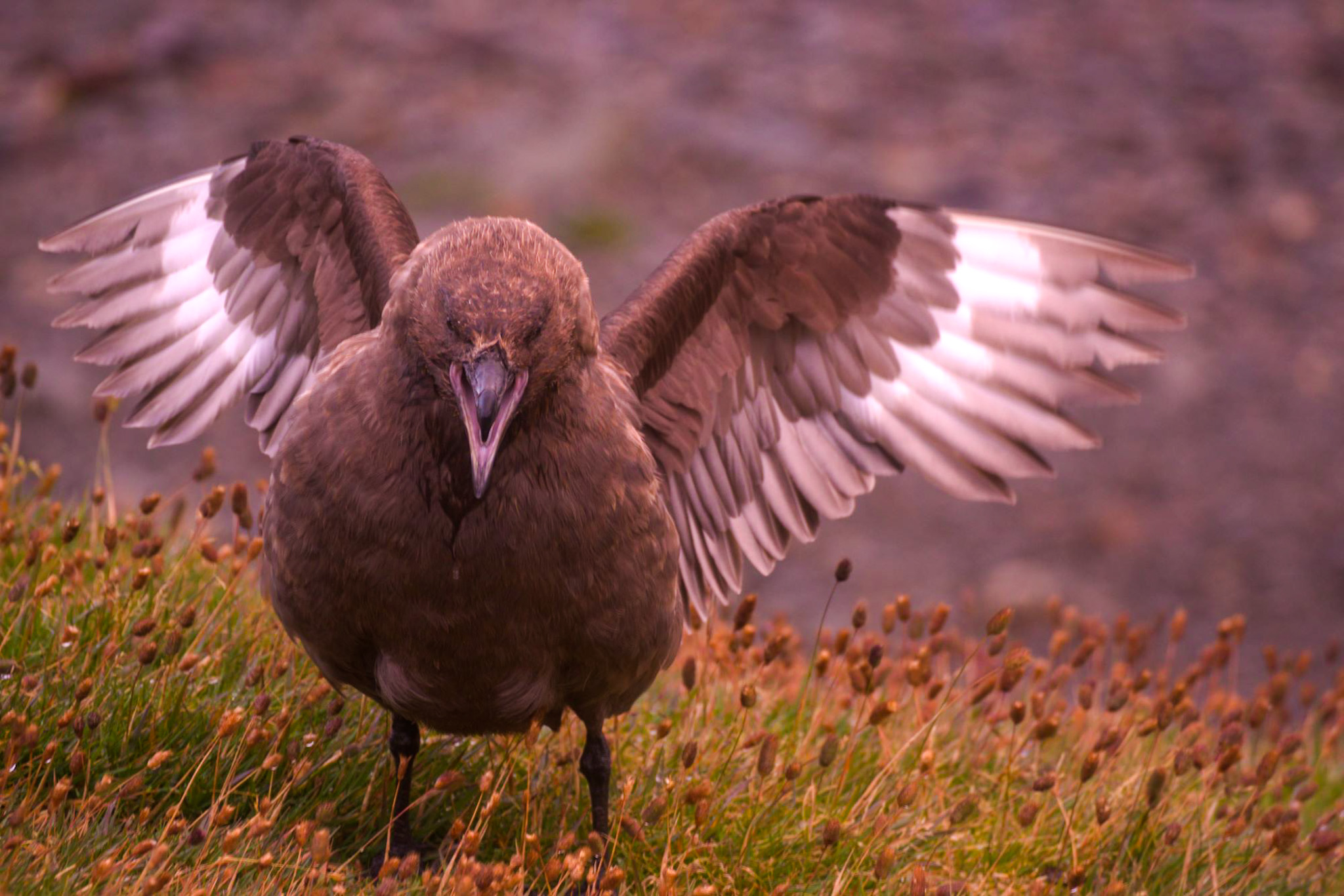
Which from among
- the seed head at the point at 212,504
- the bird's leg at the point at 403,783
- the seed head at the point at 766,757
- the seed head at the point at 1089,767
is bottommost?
the bird's leg at the point at 403,783

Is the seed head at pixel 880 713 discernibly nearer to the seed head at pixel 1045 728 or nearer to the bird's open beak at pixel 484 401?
the seed head at pixel 1045 728

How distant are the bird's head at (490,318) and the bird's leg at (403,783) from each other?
101 centimetres

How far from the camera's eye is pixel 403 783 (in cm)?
400

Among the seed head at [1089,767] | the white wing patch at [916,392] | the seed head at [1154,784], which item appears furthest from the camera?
the white wing patch at [916,392]

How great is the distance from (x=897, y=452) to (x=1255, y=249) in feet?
27.8

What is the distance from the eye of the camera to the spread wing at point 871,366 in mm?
4402

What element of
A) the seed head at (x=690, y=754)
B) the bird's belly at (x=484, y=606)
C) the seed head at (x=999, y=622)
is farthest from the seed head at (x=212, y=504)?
the seed head at (x=999, y=622)

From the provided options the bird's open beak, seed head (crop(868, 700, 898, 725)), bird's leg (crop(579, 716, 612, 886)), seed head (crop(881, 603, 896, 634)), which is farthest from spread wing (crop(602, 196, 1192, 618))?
the bird's open beak

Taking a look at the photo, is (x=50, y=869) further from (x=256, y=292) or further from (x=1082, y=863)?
(x=1082, y=863)

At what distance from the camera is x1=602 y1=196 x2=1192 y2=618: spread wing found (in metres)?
4.40

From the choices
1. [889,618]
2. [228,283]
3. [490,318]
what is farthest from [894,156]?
[490,318]

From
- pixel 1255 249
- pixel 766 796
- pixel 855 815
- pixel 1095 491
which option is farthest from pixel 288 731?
pixel 1255 249

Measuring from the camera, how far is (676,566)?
4.01 meters

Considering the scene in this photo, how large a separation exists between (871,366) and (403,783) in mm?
1959
